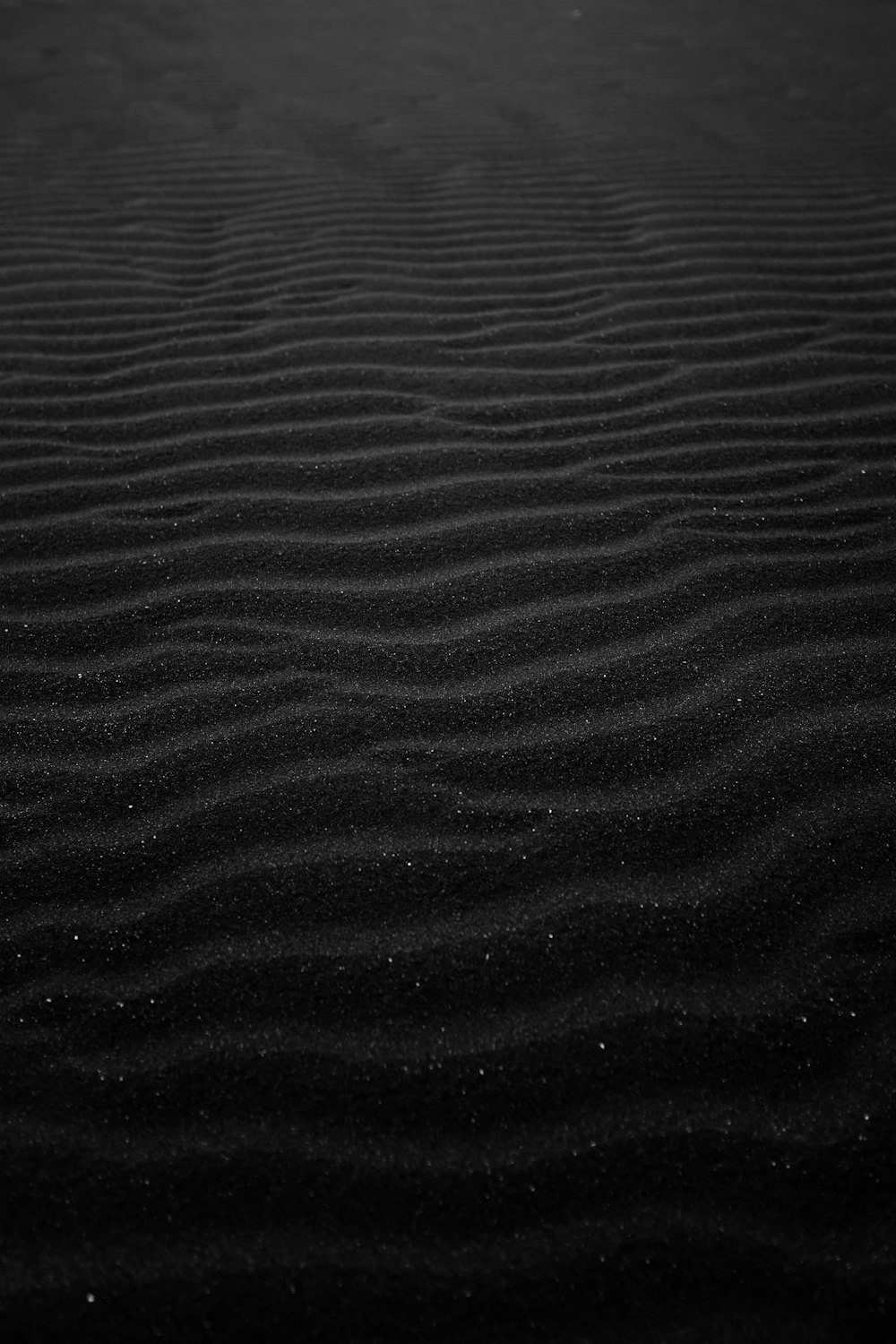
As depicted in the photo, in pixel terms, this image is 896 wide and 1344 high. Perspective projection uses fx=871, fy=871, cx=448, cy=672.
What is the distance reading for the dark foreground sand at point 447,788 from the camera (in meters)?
1.30

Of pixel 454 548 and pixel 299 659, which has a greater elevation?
pixel 454 548

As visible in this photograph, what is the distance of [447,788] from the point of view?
5.95 feet

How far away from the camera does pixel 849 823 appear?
69.0 inches

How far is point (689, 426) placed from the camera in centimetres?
275

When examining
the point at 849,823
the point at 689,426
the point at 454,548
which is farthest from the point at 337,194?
the point at 849,823

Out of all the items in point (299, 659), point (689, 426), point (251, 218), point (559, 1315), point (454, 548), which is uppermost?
point (251, 218)

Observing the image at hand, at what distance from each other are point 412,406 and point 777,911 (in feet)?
6.24

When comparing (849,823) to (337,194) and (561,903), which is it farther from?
(337,194)

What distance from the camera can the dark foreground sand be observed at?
1.30m

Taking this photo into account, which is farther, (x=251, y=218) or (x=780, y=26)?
(x=780, y=26)

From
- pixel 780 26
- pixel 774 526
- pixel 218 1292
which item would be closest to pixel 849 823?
pixel 774 526

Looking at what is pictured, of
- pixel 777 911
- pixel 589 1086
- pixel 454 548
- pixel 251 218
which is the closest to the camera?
pixel 589 1086

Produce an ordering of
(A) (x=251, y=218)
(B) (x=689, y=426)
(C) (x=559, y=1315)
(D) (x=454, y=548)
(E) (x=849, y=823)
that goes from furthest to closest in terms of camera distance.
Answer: (A) (x=251, y=218), (B) (x=689, y=426), (D) (x=454, y=548), (E) (x=849, y=823), (C) (x=559, y=1315)

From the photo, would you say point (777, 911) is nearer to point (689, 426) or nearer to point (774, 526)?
point (774, 526)
